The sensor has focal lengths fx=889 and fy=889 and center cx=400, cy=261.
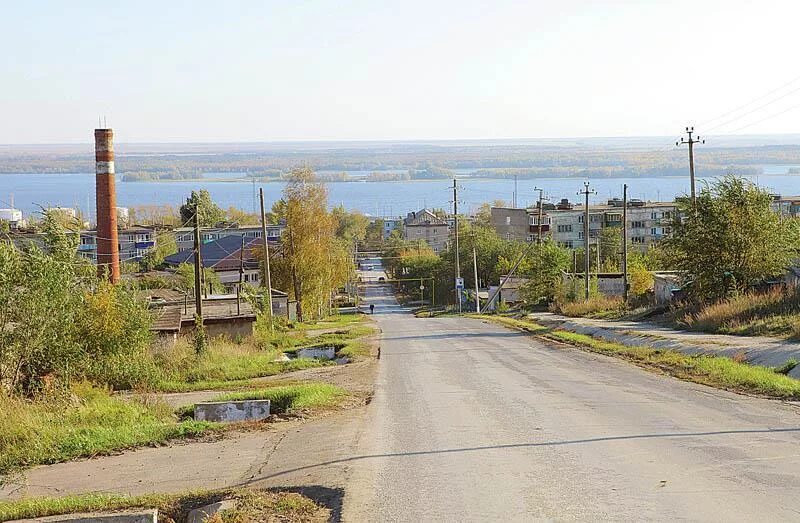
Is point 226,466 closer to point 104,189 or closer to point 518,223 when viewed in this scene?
point 104,189

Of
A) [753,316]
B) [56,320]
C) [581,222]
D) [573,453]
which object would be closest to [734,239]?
[753,316]

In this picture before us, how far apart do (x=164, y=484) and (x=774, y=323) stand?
20745 mm

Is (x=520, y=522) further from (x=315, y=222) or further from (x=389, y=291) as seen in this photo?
(x=389, y=291)

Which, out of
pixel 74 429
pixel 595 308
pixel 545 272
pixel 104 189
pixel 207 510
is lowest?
pixel 595 308

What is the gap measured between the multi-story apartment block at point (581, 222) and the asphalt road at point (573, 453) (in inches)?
3710

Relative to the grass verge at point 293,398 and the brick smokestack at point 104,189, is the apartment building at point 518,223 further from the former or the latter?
the grass verge at point 293,398

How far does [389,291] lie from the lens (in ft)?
390

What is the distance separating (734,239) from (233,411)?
23.8m

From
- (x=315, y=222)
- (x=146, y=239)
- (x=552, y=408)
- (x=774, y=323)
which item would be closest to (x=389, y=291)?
(x=146, y=239)

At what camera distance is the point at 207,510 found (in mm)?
9031

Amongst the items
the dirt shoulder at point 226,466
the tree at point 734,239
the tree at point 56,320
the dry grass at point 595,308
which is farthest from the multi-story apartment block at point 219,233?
the dirt shoulder at point 226,466

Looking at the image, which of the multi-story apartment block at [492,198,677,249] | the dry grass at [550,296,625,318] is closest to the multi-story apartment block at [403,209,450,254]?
the multi-story apartment block at [492,198,677,249]

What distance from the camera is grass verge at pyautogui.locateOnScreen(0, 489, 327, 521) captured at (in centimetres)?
879

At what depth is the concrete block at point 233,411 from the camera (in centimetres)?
1659
